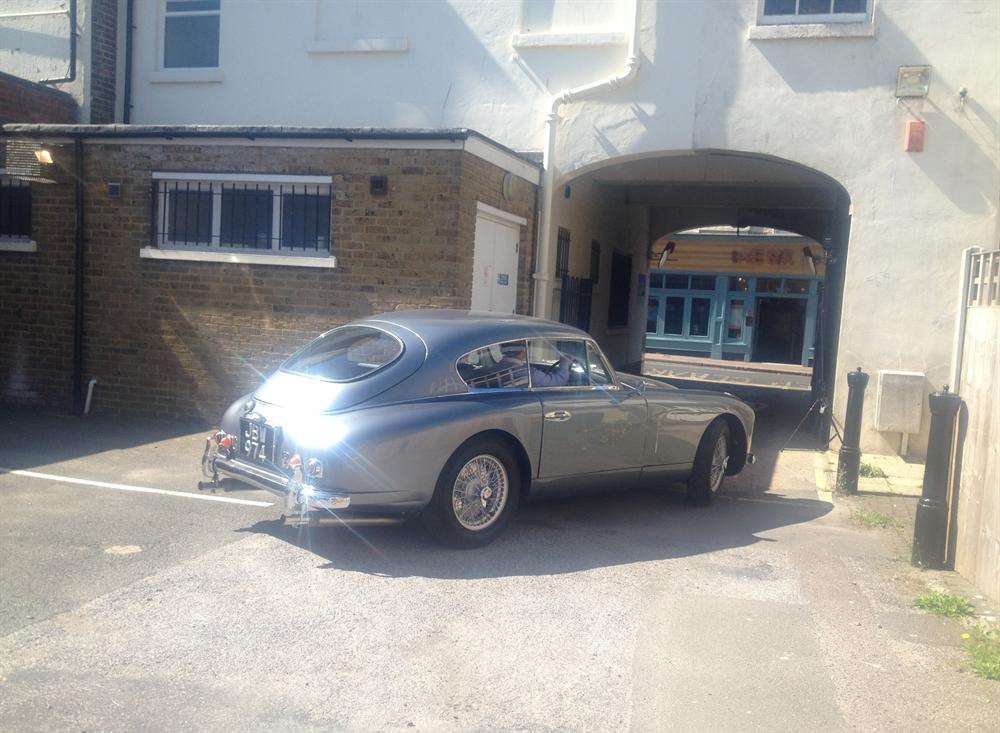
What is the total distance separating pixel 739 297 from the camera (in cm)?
2920

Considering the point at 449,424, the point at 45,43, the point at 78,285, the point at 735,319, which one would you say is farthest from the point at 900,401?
the point at 735,319

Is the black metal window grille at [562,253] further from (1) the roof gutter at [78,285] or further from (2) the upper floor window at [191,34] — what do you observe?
(1) the roof gutter at [78,285]

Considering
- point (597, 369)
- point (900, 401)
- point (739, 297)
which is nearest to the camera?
point (597, 369)

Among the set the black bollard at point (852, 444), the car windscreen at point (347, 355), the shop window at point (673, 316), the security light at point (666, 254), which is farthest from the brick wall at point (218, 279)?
the shop window at point (673, 316)

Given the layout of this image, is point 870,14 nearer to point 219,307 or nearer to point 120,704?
point 219,307

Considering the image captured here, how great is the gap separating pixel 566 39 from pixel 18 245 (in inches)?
272

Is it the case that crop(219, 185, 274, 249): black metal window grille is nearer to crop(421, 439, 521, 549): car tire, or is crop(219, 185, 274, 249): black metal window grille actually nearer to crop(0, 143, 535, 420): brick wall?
crop(0, 143, 535, 420): brick wall

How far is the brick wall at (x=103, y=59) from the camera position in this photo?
12.7 metres

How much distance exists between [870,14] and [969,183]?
2.17 metres

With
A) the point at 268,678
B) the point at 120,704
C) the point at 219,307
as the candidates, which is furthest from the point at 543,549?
the point at 219,307

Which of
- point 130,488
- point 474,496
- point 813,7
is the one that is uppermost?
point 813,7

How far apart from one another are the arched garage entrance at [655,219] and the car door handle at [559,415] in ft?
18.5

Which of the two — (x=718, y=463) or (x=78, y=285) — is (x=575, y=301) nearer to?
(x=718, y=463)

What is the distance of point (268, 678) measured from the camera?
13.2ft
